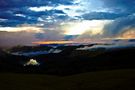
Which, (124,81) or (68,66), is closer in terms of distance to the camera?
(124,81)

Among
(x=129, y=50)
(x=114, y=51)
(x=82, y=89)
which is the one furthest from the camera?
(x=114, y=51)

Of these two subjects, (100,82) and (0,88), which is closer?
(0,88)

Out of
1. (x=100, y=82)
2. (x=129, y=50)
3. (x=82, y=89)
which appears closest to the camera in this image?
(x=82, y=89)

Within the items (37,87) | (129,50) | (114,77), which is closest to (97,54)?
(129,50)

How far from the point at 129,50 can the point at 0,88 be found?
2334cm

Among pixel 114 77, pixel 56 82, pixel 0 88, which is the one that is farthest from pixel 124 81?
pixel 0 88

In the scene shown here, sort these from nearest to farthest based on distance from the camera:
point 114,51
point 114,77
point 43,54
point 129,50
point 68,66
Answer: point 114,77
point 68,66
point 129,50
point 114,51
point 43,54

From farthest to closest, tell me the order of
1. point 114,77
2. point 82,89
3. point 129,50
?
point 129,50 < point 114,77 < point 82,89

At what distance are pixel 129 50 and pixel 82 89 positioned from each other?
21.5 m

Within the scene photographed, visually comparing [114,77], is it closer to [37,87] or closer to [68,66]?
[37,87]

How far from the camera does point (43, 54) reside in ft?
161

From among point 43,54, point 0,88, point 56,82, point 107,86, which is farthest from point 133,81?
point 43,54

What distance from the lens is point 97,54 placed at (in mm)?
41969

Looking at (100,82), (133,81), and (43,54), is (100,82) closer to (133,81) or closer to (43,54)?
(133,81)
